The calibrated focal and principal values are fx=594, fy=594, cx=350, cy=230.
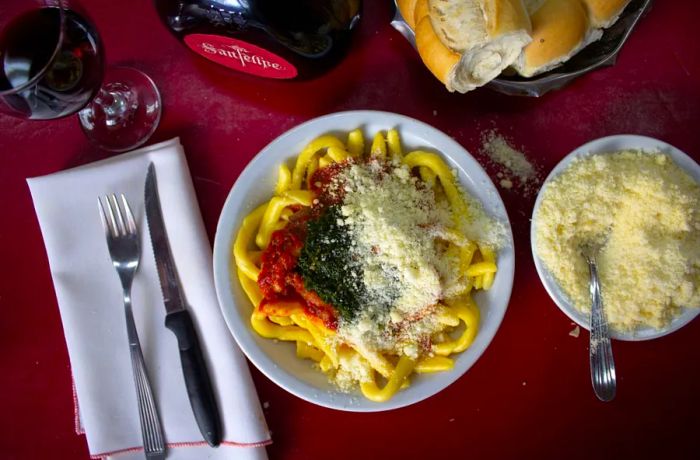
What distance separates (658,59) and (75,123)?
4.49ft

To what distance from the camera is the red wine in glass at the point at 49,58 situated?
1.05m

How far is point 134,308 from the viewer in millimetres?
1317

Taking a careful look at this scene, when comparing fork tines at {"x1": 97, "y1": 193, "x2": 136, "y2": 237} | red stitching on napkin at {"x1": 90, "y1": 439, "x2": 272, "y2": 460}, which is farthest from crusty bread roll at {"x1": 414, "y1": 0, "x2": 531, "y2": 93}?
red stitching on napkin at {"x1": 90, "y1": 439, "x2": 272, "y2": 460}

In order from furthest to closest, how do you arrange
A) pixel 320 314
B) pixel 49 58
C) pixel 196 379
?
pixel 196 379
pixel 320 314
pixel 49 58

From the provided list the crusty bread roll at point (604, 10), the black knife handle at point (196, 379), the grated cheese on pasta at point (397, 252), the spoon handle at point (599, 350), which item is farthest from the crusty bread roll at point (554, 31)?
the black knife handle at point (196, 379)

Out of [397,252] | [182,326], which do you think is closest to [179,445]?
[182,326]

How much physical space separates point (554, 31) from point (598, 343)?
2.06ft

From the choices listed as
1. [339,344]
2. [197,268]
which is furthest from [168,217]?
[339,344]

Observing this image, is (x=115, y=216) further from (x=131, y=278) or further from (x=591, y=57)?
(x=591, y=57)

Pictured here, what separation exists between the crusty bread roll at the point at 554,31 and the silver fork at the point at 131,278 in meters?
0.90

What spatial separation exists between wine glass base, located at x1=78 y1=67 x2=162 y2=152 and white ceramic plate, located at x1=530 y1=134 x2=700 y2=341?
89 cm

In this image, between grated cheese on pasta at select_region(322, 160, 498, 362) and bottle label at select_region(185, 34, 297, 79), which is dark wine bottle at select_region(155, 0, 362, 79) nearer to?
bottle label at select_region(185, 34, 297, 79)

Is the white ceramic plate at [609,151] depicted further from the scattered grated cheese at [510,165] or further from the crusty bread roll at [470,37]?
the crusty bread roll at [470,37]

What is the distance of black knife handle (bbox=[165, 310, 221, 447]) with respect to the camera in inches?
49.7
